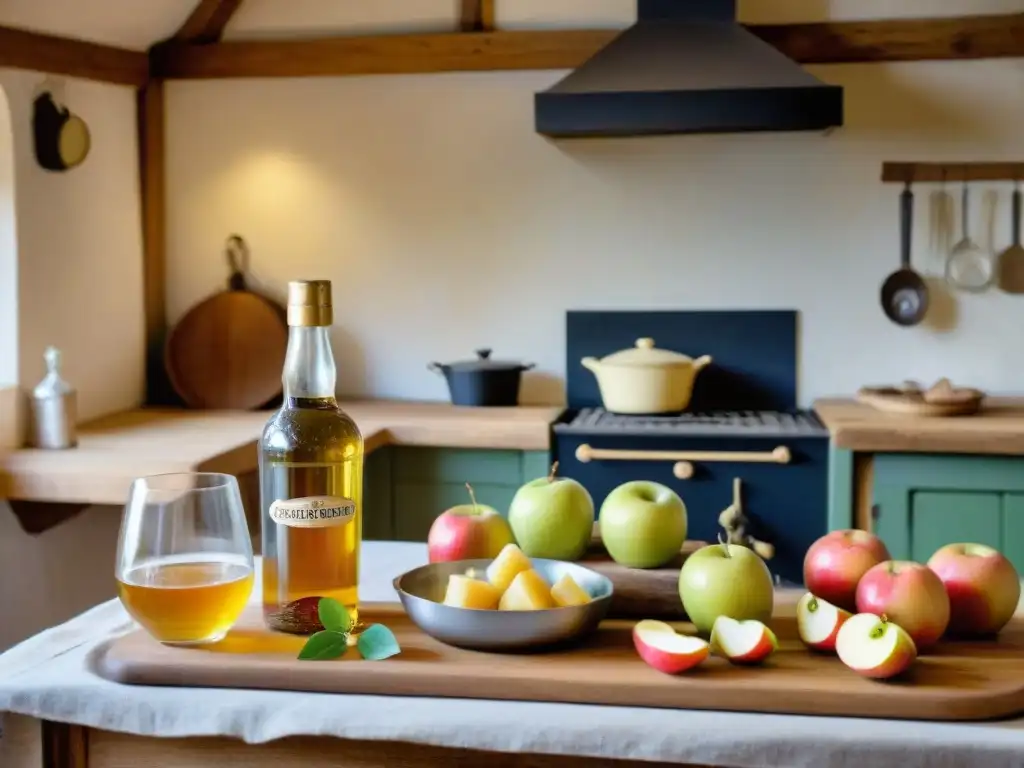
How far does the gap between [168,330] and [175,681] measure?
2927mm

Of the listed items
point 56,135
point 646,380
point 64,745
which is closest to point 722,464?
point 646,380

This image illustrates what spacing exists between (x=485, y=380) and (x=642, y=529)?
2259 millimetres

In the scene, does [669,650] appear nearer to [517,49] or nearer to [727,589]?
[727,589]

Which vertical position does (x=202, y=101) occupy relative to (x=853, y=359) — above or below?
above

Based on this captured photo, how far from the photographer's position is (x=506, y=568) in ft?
4.31

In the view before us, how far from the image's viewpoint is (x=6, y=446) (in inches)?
117

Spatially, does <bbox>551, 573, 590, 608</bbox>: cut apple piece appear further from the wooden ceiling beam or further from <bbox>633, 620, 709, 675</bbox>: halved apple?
the wooden ceiling beam

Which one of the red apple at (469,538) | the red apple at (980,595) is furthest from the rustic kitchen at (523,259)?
the red apple at (980,595)

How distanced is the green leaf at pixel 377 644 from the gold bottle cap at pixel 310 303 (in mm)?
324

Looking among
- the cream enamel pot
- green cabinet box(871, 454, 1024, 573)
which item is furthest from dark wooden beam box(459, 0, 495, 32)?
green cabinet box(871, 454, 1024, 573)

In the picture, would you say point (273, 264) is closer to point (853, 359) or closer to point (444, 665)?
point (853, 359)

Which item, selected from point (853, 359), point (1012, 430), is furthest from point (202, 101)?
point (1012, 430)

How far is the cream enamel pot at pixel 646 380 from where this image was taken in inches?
135

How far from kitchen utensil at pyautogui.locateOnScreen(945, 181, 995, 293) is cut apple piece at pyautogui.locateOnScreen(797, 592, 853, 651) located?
2.53 meters
